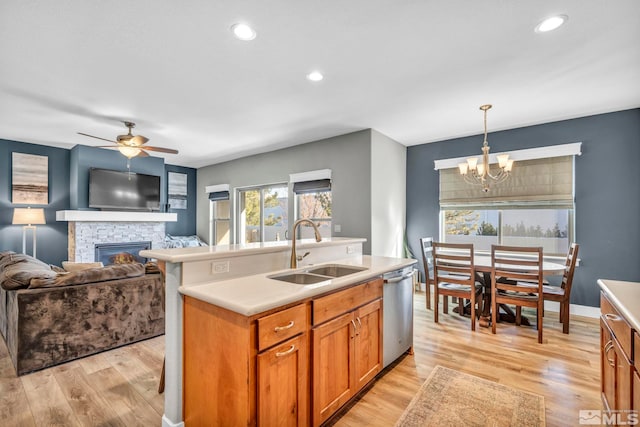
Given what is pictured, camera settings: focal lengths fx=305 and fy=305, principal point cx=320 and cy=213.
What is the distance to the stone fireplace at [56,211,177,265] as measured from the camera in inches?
208

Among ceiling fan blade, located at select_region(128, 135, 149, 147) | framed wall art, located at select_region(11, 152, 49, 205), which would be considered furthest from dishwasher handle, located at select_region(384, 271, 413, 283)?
framed wall art, located at select_region(11, 152, 49, 205)

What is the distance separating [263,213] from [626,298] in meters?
5.48

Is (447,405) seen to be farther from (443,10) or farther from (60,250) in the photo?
(60,250)

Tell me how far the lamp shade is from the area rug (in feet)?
19.8

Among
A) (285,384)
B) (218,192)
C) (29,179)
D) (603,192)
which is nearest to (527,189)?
(603,192)

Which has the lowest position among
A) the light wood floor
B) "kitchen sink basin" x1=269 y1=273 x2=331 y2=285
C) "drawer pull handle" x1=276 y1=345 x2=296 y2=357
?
the light wood floor

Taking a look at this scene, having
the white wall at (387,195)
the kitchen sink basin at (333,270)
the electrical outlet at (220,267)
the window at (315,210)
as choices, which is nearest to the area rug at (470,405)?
the kitchen sink basin at (333,270)

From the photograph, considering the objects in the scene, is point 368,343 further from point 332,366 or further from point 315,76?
point 315,76

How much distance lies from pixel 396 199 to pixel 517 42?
3.06 metres

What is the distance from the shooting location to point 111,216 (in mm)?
5602

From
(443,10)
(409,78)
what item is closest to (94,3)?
(443,10)

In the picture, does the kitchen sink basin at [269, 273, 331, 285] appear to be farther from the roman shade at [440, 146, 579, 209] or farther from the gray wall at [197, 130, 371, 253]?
the roman shade at [440, 146, 579, 209]

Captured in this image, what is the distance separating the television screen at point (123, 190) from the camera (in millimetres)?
5477

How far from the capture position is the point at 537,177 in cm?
426
